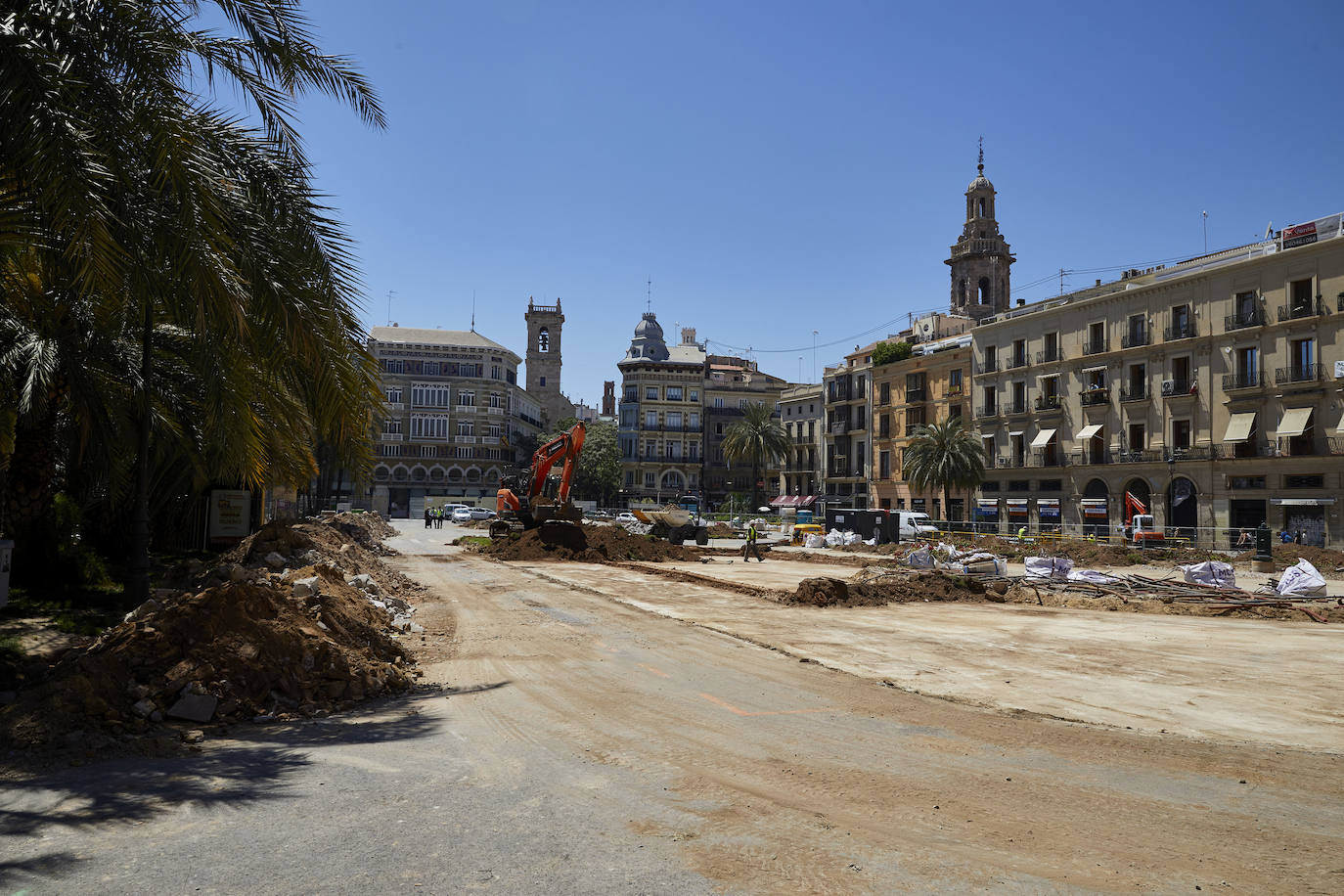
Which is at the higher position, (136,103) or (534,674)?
(136,103)

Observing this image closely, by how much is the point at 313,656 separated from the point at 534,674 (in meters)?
2.78

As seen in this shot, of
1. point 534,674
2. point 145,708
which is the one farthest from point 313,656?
point 534,674

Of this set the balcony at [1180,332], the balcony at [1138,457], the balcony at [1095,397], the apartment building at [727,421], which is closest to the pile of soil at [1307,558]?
the balcony at [1138,457]

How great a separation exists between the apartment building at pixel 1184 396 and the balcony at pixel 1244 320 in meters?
0.06

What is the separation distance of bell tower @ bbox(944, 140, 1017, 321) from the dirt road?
77.1m

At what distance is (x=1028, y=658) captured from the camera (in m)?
12.9

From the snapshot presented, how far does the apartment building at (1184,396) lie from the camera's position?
39375 mm

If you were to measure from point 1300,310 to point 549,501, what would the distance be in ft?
119

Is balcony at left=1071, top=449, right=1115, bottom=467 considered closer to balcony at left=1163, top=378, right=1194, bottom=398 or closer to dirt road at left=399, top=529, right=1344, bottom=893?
balcony at left=1163, top=378, right=1194, bottom=398

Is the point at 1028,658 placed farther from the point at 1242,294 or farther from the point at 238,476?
the point at 1242,294

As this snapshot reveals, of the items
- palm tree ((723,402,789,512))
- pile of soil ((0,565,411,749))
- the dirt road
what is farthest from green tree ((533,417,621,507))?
pile of soil ((0,565,411,749))

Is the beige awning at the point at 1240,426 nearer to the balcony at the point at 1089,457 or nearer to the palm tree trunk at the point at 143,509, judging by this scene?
the balcony at the point at 1089,457

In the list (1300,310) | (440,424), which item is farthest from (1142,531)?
(440,424)

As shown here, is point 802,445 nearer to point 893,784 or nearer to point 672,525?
point 672,525
